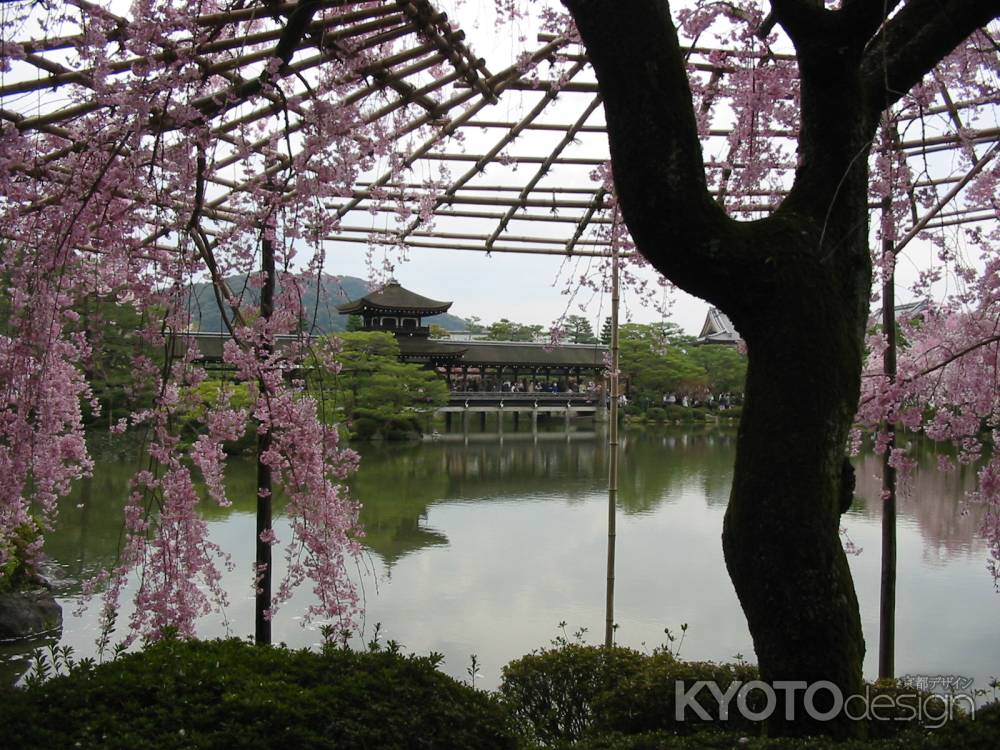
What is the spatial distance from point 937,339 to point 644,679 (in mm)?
3190

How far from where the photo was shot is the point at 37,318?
8.30ft

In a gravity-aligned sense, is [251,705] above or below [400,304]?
below

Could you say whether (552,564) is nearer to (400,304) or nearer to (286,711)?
(286,711)

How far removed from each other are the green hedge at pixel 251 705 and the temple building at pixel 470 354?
17932 mm

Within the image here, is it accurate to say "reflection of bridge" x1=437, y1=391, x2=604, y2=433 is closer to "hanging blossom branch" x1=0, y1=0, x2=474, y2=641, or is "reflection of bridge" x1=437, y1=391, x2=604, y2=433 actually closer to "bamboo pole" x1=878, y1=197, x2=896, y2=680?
"bamboo pole" x1=878, y1=197, x2=896, y2=680

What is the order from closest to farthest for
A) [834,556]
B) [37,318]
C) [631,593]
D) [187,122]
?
[834,556] → [187,122] → [37,318] → [631,593]

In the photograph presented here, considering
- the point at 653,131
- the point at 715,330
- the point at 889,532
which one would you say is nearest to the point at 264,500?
the point at 653,131

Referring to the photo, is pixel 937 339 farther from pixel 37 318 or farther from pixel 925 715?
pixel 37 318

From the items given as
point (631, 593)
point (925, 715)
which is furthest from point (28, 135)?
point (631, 593)

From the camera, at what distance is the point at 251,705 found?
1685 mm

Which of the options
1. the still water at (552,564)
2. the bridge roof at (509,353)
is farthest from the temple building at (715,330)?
the still water at (552,564)

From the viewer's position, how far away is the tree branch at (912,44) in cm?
163

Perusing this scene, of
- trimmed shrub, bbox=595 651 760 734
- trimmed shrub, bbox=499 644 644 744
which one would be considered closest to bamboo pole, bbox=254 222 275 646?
trimmed shrub, bbox=499 644 644 744

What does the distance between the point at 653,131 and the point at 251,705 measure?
1475mm
